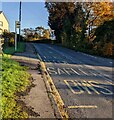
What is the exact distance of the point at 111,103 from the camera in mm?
8664

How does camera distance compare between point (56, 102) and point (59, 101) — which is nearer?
point (56, 102)

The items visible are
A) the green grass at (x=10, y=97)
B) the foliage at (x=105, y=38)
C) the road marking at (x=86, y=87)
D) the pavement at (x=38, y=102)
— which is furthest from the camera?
the foliage at (x=105, y=38)

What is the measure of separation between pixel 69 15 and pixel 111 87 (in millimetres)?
47194

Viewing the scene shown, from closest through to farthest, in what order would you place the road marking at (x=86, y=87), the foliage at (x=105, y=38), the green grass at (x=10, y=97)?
the green grass at (x=10, y=97) → the road marking at (x=86, y=87) → the foliage at (x=105, y=38)

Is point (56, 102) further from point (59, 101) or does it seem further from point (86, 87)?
point (86, 87)

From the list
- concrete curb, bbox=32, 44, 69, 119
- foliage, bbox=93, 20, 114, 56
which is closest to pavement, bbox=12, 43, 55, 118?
concrete curb, bbox=32, 44, 69, 119

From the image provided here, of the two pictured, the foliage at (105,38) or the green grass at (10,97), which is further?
the foliage at (105,38)

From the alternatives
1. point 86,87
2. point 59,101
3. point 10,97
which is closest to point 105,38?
point 86,87

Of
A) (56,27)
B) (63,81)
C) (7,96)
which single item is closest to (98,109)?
(7,96)

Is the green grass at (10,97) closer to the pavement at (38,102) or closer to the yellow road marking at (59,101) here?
the pavement at (38,102)

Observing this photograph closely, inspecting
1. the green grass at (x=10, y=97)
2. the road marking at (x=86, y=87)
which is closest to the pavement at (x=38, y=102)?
the green grass at (x=10, y=97)

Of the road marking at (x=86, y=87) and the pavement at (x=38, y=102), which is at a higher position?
the pavement at (x=38, y=102)

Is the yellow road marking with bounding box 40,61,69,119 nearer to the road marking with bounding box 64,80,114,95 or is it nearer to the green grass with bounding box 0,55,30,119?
the road marking with bounding box 64,80,114,95

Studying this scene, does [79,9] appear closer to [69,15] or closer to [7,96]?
[69,15]
